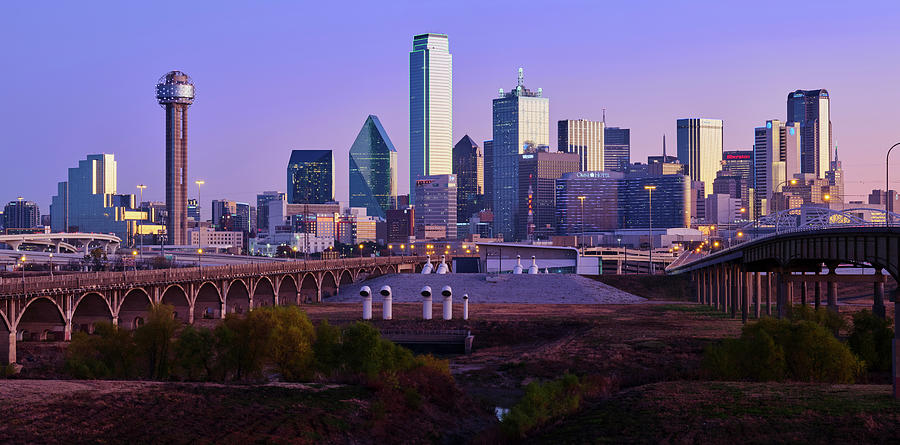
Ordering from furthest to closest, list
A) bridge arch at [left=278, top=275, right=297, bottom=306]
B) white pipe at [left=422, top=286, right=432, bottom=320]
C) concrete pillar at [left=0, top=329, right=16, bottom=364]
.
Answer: bridge arch at [left=278, top=275, right=297, bottom=306], white pipe at [left=422, top=286, right=432, bottom=320], concrete pillar at [left=0, top=329, right=16, bottom=364]

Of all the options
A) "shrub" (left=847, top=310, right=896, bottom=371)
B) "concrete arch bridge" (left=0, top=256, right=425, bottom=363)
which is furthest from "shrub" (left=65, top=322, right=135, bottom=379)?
"shrub" (left=847, top=310, right=896, bottom=371)

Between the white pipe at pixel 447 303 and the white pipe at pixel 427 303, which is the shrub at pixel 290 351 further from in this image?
the white pipe at pixel 447 303

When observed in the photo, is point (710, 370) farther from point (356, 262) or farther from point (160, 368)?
point (356, 262)

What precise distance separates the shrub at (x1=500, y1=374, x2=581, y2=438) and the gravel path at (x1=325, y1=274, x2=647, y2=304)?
286 ft

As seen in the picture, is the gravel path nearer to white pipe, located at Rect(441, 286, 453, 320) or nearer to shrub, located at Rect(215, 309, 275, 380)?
white pipe, located at Rect(441, 286, 453, 320)

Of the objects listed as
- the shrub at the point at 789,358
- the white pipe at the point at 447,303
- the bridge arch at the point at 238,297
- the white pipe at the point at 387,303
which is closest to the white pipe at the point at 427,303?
the white pipe at the point at 447,303

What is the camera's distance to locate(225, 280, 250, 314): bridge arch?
13262 cm

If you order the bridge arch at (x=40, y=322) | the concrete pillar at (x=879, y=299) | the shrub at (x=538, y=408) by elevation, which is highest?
the concrete pillar at (x=879, y=299)

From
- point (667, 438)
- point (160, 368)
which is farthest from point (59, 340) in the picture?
point (667, 438)

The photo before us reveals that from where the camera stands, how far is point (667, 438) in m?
42.3

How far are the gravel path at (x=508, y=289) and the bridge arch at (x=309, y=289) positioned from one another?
455 centimetres

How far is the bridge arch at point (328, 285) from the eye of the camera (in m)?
160

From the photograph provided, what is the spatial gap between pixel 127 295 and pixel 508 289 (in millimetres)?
59587

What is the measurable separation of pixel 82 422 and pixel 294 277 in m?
103
